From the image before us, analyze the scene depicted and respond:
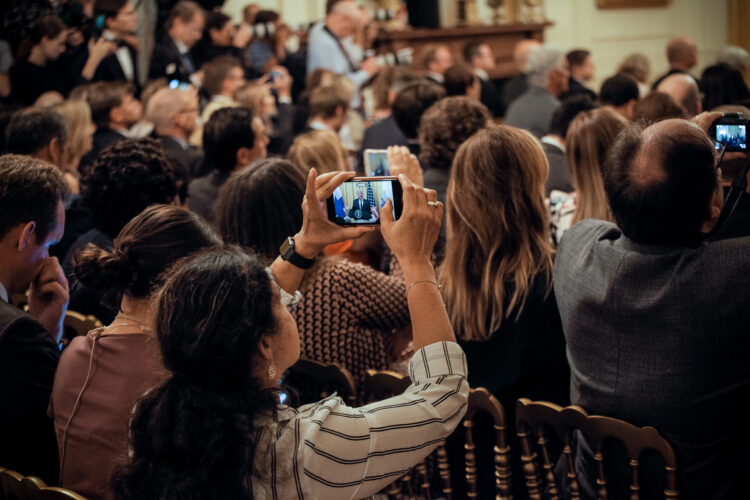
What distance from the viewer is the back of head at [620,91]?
15.0ft

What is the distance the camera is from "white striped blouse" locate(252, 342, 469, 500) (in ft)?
4.09

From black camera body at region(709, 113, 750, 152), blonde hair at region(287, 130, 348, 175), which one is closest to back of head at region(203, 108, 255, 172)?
blonde hair at region(287, 130, 348, 175)

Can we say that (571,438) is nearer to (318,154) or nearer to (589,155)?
(589,155)

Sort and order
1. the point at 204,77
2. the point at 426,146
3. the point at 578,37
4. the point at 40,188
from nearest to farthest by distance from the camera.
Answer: the point at 40,188, the point at 426,146, the point at 204,77, the point at 578,37

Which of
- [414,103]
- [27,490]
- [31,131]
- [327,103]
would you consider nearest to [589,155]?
[414,103]

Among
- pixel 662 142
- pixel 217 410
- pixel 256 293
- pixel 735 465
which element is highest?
pixel 662 142

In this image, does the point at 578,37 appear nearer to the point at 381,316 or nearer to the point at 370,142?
the point at 370,142

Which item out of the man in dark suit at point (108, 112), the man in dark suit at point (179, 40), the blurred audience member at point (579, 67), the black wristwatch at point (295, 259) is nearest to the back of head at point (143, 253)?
the black wristwatch at point (295, 259)

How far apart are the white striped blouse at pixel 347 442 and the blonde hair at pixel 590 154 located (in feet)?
5.25

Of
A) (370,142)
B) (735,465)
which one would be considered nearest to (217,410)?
(735,465)

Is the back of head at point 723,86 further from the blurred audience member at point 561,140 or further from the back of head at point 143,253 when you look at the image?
the back of head at point 143,253

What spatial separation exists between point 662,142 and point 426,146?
168cm

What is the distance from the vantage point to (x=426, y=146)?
3.26m

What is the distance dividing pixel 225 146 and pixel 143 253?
1.89 m
